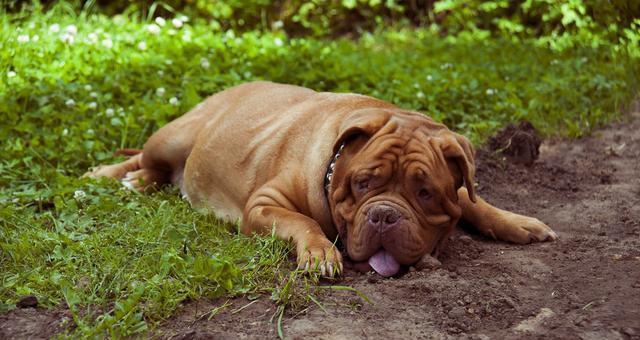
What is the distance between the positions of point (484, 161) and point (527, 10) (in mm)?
4471

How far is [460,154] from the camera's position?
4.37 meters

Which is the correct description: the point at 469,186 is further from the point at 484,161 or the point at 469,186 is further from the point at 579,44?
the point at 579,44

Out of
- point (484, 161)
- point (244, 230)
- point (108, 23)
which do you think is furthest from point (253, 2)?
point (244, 230)

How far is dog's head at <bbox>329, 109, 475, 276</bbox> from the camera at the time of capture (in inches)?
168

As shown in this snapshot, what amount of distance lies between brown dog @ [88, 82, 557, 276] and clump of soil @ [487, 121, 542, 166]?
4.52 ft

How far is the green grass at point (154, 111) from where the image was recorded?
13.5ft

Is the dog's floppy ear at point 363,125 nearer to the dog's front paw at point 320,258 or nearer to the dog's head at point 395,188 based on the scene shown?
the dog's head at point 395,188

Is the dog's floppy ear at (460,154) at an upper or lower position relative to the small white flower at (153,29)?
upper

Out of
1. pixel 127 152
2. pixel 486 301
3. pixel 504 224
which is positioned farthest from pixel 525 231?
pixel 127 152

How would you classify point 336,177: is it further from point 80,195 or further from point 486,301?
point 80,195

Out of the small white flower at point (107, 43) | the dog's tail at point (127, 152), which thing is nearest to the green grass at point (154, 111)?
the small white flower at point (107, 43)

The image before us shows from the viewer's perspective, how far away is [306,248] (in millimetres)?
4379

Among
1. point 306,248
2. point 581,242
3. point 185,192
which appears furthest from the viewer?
point 185,192

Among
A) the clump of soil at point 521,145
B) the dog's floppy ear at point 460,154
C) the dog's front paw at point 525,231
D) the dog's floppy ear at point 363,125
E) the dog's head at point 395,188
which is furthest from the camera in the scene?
the clump of soil at point 521,145
